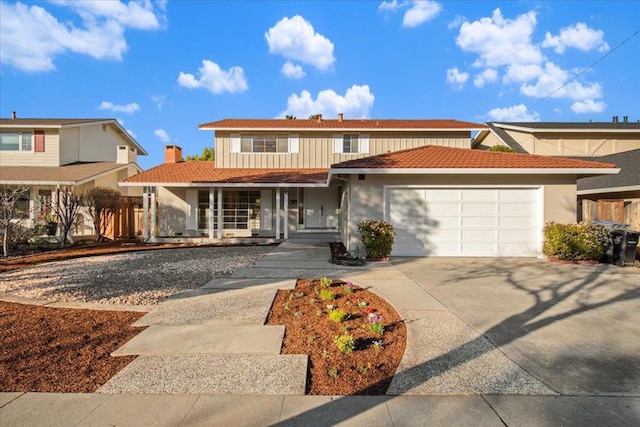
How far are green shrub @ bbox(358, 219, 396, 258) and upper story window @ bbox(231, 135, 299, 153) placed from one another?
9.55 m

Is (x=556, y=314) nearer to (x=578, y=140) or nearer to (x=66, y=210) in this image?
(x=66, y=210)

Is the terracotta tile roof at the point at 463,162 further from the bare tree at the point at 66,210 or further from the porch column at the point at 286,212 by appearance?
the bare tree at the point at 66,210

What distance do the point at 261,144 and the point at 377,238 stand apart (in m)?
10.6

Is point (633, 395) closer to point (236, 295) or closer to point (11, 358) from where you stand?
point (236, 295)

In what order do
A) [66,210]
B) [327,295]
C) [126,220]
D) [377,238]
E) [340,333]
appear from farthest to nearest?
1. [126,220]
2. [66,210]
3. [377,238]
4. [327,295]
5. [340,333]

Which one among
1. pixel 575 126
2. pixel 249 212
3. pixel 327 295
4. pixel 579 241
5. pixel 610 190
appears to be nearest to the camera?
pixel 327 295

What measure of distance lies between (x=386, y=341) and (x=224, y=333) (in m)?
2.04

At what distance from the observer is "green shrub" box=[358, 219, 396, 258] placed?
33.9 feet

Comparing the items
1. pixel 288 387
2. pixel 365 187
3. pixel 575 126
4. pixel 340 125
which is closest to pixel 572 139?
pixel 575 126

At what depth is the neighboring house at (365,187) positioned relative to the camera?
11125mm

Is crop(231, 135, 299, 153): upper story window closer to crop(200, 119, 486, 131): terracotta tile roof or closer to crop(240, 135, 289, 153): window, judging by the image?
crop(240, 135, 289, 153): window

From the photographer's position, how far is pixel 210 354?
410 cm

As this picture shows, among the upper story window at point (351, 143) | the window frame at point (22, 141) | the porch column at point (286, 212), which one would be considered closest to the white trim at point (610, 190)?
the upper story window at point (351, 143)

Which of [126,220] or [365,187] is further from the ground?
[365,187]
